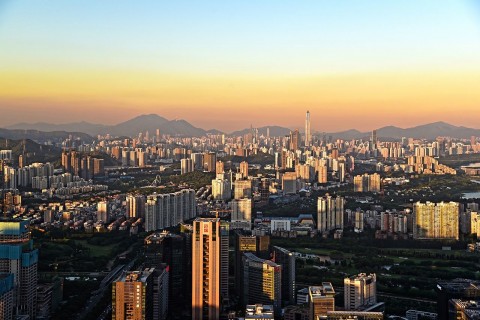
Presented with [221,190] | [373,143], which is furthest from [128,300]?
[373,143]

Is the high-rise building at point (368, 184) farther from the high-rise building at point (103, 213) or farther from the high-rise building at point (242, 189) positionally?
the high-rise building at point (103, 213)

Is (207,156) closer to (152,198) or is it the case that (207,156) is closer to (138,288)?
(152,198)

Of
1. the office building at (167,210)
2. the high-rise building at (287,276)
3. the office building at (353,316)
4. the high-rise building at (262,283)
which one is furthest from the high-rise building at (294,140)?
the office building at (353,316)

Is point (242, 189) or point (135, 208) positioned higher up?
point (242, 189)

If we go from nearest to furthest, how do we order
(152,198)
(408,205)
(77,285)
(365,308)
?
1. (365,308)
2. (77,285)
3. (152,198)
4. (408,205)

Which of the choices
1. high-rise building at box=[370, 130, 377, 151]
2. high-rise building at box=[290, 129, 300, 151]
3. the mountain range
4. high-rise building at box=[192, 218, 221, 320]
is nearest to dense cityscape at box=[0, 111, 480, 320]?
high-rise building at box=[192, 218, 221, 320]

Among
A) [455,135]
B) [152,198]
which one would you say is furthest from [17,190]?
[455,135]

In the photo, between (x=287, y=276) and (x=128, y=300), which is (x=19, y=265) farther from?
(x=287, y=276)
